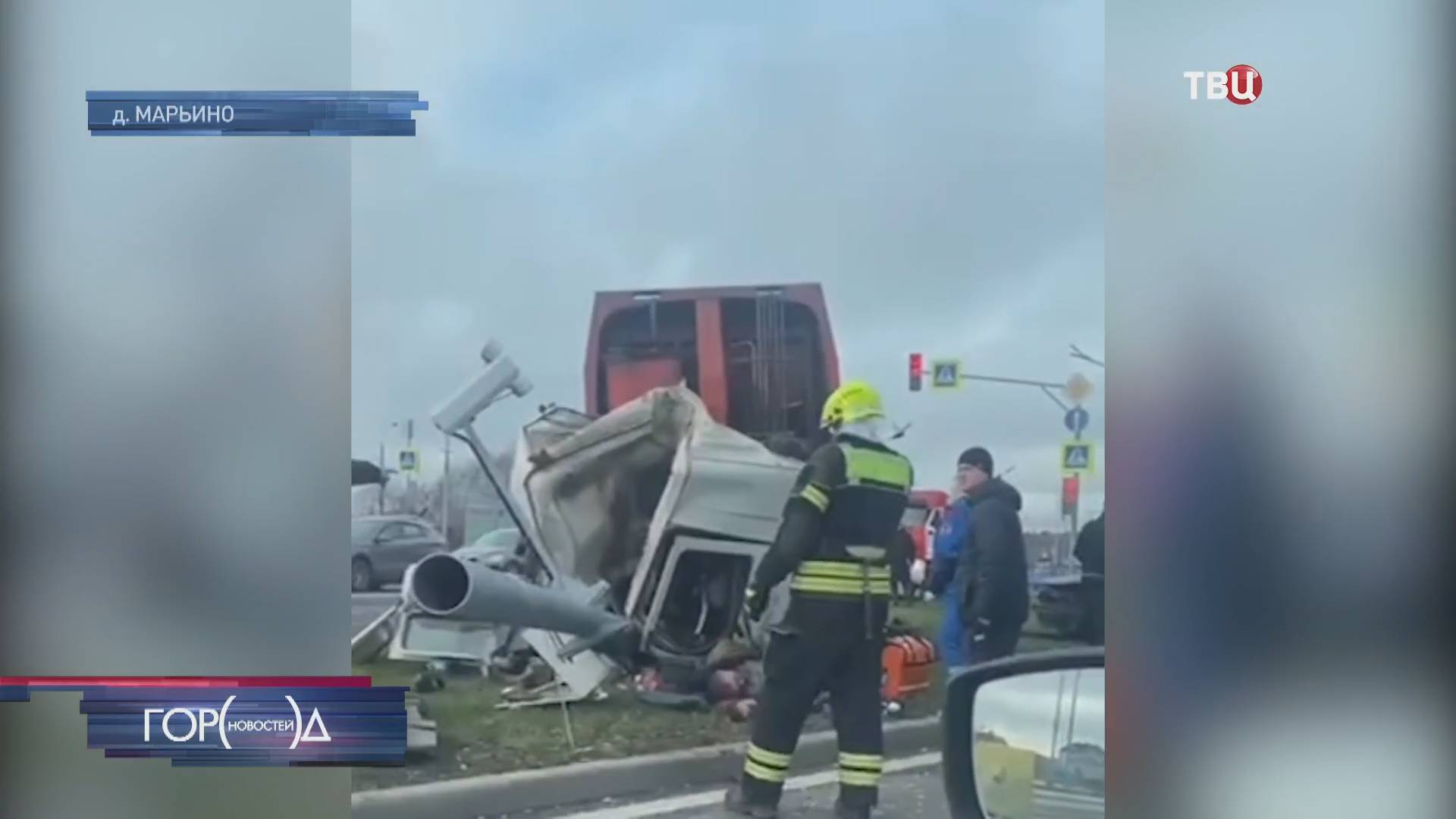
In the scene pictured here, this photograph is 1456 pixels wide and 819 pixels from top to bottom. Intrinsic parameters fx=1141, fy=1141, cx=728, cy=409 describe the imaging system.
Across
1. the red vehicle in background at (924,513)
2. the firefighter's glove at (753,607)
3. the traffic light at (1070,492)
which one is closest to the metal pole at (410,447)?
the firefighter's glove at (753,607)

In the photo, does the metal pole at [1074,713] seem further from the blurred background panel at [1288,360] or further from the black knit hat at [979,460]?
the black knit hat at [979,460]

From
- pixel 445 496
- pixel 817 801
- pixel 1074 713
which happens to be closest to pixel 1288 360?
pixel 1074 713

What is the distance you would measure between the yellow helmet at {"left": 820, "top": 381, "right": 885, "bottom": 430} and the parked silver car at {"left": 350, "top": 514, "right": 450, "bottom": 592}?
758 millimetres

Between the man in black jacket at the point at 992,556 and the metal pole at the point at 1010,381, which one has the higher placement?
the metal pole at the point at 1010,381

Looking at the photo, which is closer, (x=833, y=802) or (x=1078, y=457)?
(x=1078, y=457)

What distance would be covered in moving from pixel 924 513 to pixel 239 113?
1489mm

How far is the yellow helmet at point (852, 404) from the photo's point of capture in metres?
2.08

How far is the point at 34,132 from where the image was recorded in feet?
7.11

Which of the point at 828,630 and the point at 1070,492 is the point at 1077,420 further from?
the point at 828,630

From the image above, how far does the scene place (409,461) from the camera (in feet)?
6.89

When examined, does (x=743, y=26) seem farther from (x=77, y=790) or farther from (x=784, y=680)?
(x=77, y=790)

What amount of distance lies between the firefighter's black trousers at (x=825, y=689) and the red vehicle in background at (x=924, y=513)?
15 cm

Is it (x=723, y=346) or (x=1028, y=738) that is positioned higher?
(x=723, y=346)

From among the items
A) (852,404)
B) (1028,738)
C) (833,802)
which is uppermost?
(852,404)
